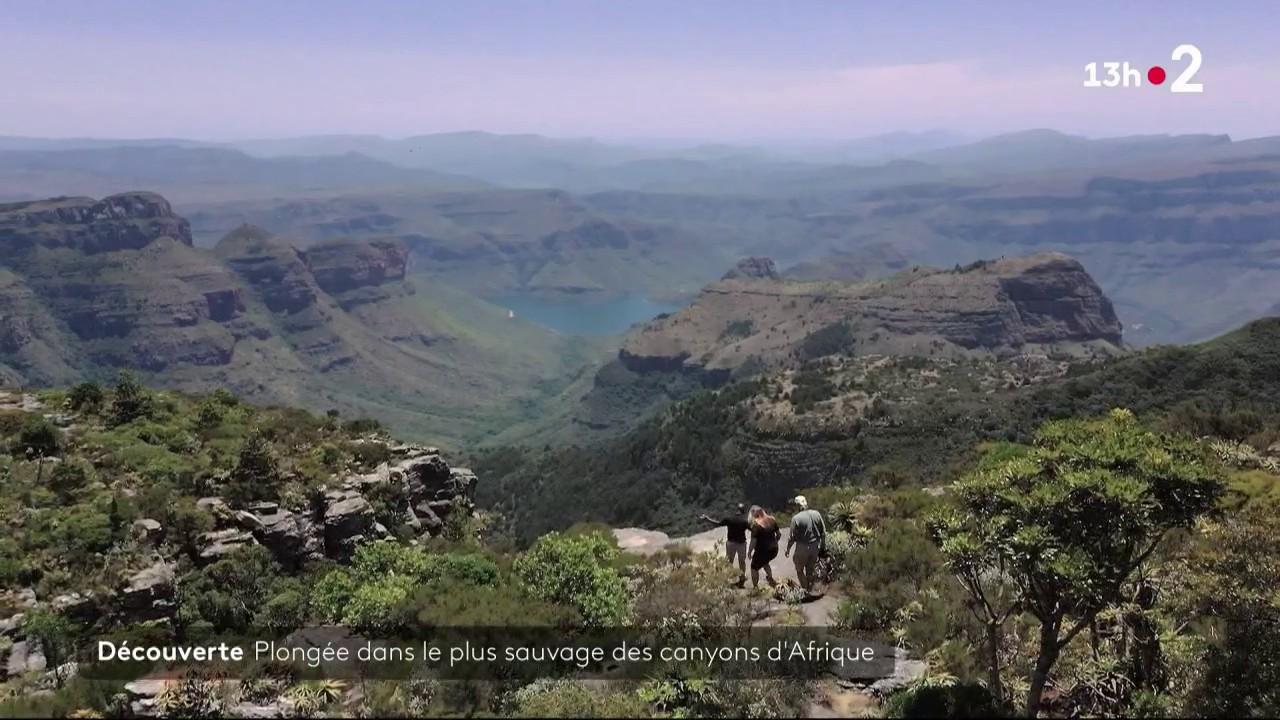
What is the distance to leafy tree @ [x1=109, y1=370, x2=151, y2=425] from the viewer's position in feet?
101

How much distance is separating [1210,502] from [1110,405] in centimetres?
6667

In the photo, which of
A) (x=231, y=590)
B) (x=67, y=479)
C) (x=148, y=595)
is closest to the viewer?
(x=148, y=595)

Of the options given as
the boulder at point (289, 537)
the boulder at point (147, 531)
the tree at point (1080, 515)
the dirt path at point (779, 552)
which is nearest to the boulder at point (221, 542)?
the boulder at point (289, 537)

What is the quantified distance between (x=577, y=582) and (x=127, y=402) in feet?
78.6

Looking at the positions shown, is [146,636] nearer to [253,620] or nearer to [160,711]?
[253,620]

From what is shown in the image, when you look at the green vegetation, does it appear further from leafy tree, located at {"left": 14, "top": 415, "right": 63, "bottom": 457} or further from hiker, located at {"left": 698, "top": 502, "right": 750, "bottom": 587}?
hiker, located at {"left": 698, "top": 502, "right": 750, "bottom": 587}

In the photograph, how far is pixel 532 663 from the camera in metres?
14.7

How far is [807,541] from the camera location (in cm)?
1872

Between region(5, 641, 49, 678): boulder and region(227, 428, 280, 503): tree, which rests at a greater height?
region(227, 428, 280, 503): tree

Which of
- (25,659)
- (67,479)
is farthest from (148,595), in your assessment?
(67,479)

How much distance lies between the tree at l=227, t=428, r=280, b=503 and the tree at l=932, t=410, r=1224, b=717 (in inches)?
890

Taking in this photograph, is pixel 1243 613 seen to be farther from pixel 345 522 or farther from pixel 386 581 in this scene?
pixel 345 522

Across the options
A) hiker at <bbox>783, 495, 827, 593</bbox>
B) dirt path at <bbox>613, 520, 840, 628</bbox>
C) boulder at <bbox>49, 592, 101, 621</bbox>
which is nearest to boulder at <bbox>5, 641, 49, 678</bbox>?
boulder at <bbox>49, 592, 101, 621</bbox>

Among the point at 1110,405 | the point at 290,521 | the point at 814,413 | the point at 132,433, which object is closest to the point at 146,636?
the point at 290,521
